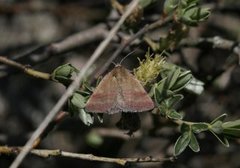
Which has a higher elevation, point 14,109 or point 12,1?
point 12,1

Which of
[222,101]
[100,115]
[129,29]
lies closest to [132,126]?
[100,115]

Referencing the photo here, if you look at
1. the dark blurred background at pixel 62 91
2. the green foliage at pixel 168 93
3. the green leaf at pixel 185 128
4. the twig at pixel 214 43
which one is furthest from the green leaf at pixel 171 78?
the dark blurred background at pixel 62 91

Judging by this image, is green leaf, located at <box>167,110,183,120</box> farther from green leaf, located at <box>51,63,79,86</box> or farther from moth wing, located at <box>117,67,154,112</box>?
Answer: green leaf, located at <box>51,63,79,86</box>

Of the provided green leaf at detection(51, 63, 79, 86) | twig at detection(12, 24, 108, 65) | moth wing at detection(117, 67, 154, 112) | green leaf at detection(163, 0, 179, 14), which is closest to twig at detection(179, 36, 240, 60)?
green leaf at detection(163, 0, 179, 14)

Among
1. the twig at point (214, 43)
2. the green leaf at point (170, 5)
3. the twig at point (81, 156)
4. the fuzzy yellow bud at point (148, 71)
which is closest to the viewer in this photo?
the twig at point (81, 156)

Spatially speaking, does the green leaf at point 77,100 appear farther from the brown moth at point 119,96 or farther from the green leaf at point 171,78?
the green leaf at point 171,78

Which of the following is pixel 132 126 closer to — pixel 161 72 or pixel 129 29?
pixel 161 72
